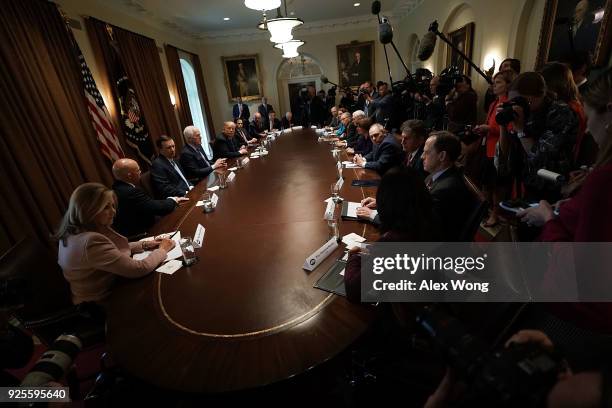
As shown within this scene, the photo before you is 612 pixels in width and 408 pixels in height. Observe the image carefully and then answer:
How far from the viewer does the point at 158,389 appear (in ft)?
2.83

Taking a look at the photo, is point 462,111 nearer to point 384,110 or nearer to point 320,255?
point 384,110

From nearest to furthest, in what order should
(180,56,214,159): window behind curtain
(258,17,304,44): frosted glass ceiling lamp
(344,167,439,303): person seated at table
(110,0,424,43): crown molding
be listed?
(344,167,439,303): person seated at table → (258,17,304,44): frosted glass ceiling lamp → (110,0,424,43): crown molding → (180,56,214,159): window behind curtain

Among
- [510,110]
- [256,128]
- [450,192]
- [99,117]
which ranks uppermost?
[99,117]

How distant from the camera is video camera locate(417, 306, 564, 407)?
1.54 feet

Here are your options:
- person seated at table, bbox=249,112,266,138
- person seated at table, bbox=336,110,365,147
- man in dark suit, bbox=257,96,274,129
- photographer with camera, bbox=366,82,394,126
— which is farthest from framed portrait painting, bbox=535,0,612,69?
man in dark suit, bbox=257,96,274,129

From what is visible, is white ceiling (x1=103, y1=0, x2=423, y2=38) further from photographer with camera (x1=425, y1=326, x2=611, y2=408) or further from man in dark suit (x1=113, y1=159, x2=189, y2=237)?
photographer with camera (x1=425, y1=326, x2=611, y2=408)

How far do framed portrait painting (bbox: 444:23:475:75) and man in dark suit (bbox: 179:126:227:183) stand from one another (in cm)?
434

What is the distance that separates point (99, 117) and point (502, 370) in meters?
5.18

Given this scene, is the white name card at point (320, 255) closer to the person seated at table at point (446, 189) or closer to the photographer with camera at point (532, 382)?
the person seated at table at point (446, 189)

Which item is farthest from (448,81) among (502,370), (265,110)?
(265,110)

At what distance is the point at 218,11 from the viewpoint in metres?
6.42

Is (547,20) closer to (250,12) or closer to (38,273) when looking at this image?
(38,273)

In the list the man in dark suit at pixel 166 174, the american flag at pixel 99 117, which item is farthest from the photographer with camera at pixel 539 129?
the american flag at pixel 99 117

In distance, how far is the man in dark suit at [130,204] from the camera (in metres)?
2.41
